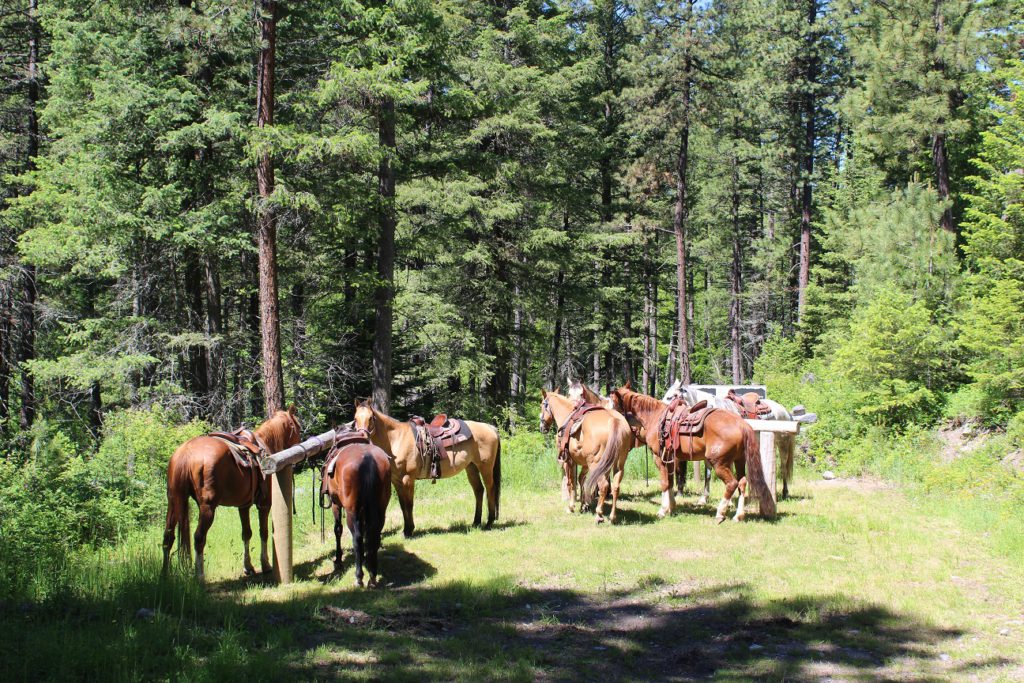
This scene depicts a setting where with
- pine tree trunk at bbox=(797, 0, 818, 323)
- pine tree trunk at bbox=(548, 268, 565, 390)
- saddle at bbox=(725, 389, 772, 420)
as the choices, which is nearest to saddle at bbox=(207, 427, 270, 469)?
saddle at bbox=(725, 389, 772, 420)

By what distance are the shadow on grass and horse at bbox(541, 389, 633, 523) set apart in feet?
9.78

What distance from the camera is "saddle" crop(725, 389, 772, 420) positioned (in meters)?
13.6

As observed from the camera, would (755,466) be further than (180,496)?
Yes

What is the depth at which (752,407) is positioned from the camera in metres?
13.8

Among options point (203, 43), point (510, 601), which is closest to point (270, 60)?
point (203, 43)

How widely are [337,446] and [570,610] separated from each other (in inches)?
131

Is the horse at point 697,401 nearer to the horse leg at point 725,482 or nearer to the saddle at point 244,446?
the horse leg at point 725,482

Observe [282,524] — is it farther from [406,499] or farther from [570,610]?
[570,610]

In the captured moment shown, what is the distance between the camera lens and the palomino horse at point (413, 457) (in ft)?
33.3

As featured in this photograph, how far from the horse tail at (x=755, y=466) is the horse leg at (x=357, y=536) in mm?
6121

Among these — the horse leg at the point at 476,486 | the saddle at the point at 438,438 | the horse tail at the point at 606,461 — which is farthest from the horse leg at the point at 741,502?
the saddle at the point at 438,438

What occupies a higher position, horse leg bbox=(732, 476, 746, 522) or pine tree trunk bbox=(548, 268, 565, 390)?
pine tree trunk bbox=(548, 268, 565, 390)

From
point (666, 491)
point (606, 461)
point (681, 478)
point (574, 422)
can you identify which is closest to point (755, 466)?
point (666, 491)

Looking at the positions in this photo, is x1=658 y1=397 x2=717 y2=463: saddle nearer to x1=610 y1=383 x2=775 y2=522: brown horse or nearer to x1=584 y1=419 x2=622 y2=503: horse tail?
x1=610 y1=383 x2=775 y2=522: brown horse
